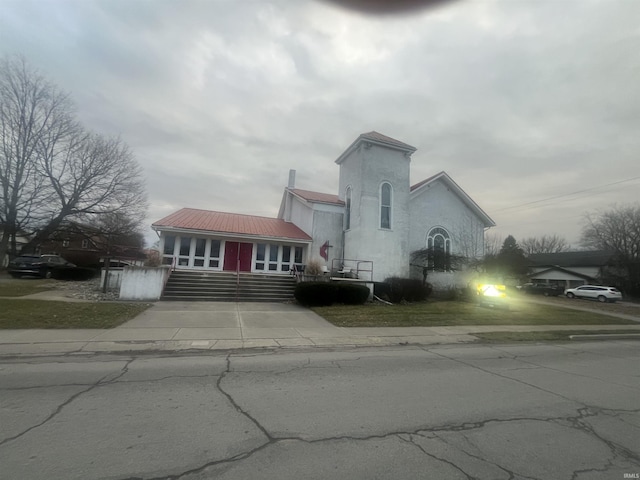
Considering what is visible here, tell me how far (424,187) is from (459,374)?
1878 centimetres

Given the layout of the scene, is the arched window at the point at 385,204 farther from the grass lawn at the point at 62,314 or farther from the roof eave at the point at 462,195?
the grass lawn at the point at 62,314

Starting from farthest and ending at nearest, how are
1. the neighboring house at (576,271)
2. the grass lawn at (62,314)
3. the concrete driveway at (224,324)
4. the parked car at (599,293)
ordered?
1. the neighboring house at (576,271)
2. the parked car at (599,293)
3. the grass lawn at (62,314)
4. the concrete driveway at (224,324)

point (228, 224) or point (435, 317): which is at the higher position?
point (228, 224)

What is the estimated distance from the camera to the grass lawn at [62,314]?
28.7 feet

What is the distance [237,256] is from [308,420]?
57.4ft

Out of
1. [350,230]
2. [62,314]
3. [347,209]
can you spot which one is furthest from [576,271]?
[62,314]

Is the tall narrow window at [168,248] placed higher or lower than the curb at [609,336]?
higher

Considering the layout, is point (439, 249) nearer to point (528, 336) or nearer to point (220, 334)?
point (528, 336)

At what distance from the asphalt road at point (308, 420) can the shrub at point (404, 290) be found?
10.7 meters

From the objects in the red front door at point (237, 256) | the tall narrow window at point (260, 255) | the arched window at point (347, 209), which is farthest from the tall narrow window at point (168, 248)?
the arched window at point (347, 209)

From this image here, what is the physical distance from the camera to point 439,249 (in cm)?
2264

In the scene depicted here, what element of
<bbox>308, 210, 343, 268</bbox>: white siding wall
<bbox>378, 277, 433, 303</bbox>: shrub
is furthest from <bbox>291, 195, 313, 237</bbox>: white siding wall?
<bbox>378, 277, 433, 303</bbox>: shrub

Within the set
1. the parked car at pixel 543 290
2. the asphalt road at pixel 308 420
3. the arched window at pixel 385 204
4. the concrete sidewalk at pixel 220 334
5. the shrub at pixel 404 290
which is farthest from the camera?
the parked car at pixel 543 290

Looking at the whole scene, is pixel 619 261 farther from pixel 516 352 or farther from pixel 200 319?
pixel 200 319
